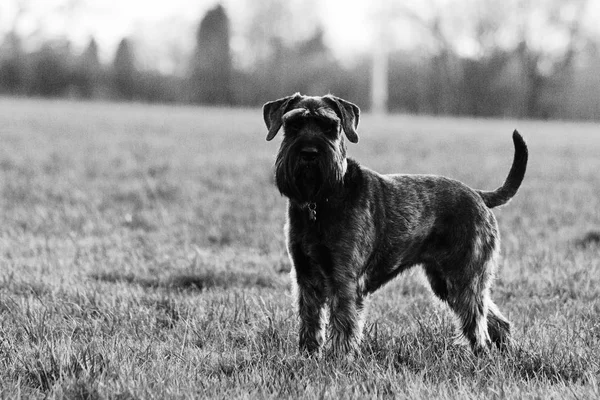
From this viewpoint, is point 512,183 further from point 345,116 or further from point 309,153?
point 309,153

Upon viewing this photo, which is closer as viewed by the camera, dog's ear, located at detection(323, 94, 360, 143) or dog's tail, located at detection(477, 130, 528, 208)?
dog's ear, located at detection(323, 94, 360, 143)

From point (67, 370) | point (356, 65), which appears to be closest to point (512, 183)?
point (67, 370)

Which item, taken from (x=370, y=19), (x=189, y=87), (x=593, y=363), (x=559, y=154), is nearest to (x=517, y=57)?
(x=370, y=19)

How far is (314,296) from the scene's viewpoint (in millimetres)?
4207

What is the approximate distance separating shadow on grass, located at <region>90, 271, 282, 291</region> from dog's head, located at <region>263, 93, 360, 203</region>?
2154 millimetres

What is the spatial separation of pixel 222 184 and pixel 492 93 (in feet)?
136

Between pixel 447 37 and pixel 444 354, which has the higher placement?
pixel 447 37

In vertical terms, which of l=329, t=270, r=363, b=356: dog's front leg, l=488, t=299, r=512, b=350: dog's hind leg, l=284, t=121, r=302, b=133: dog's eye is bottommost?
l=488, t=299, r=512, b=350: dog's hind leg

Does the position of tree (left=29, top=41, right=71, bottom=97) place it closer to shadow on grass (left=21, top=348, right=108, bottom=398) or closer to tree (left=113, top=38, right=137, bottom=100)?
tree (left=113, top=38, right=137, bottom=100)

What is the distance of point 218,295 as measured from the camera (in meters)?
5.42

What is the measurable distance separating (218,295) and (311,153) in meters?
2.08

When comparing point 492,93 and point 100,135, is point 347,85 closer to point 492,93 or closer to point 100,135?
point 492,93

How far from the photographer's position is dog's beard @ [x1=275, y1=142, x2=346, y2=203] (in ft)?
12.6

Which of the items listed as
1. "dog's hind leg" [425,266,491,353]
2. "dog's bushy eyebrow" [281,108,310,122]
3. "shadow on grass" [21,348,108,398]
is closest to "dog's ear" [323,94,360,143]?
"dog's bushy eyebrow" [281,108,310,122]
